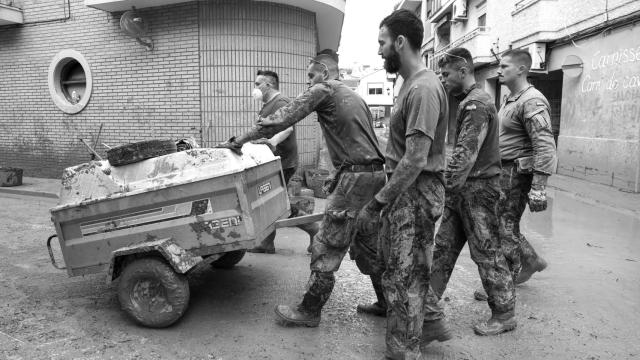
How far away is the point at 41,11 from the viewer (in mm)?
9633

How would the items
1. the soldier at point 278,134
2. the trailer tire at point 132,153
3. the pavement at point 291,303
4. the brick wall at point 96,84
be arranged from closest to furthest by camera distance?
the pavement at point 291,303, the trailer tire at point 132,153, the soldier at point 278,134, the brick wall at point 96,84

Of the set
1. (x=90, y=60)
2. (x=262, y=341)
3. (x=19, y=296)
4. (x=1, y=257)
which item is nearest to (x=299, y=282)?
(x=262, y=341)

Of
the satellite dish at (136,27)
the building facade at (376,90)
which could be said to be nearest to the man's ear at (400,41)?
the satellite dish at (136,27)

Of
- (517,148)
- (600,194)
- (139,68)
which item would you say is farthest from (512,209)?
(139,68)

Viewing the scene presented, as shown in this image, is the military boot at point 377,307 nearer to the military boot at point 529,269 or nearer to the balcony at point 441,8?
the military boot at point 529,269

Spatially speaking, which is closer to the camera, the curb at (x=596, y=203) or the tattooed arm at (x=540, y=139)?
the tattooed arm at (x=540, y=139)

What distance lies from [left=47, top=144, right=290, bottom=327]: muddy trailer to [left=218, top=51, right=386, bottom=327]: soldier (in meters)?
0.32

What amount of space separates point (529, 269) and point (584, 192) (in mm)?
6490

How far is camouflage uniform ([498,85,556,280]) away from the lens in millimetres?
3580

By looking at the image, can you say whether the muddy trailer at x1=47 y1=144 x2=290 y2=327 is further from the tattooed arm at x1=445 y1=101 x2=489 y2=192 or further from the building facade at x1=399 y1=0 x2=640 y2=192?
the building facade at x1=399 y1=0 x2=640 y2=192

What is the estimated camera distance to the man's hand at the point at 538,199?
347 centimetres

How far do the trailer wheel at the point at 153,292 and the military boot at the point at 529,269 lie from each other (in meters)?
2.84

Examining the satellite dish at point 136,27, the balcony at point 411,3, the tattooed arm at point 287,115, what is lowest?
the tattooed arm at point 287,115

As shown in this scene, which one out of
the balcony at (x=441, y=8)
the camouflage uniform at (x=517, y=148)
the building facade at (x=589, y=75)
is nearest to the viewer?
the camouflage uniform at (x=517, y=148)
